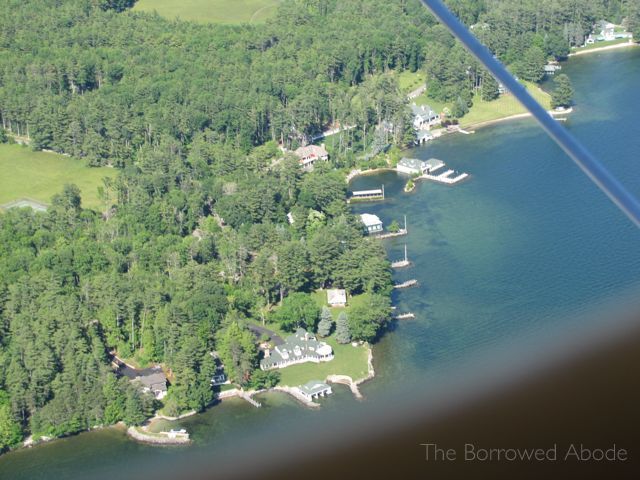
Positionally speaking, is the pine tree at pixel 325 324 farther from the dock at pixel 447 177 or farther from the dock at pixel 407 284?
the dock at pixel 447 177

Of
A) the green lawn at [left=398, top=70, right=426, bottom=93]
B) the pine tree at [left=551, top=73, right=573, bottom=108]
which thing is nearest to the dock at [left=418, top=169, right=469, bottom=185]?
the pine tree at [left=551, top=73, right=573, bottom=108]

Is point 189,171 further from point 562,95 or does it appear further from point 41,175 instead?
point 562,95

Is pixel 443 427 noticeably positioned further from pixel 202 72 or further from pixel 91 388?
pixel 202 72

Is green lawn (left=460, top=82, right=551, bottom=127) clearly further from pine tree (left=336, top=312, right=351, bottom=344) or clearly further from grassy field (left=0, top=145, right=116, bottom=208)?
pine tree (left=336, top=312, right=351, bottom=344)

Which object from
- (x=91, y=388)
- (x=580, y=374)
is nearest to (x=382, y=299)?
(x=580, y=374)

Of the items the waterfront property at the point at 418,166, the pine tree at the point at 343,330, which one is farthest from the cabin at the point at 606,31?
the pine tree at the point at 343,330

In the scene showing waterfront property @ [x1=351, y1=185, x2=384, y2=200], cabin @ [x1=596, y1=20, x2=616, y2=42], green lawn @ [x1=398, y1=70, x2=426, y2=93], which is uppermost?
cabin @ [x1=596, y1=20, x2=616, y2=42]
